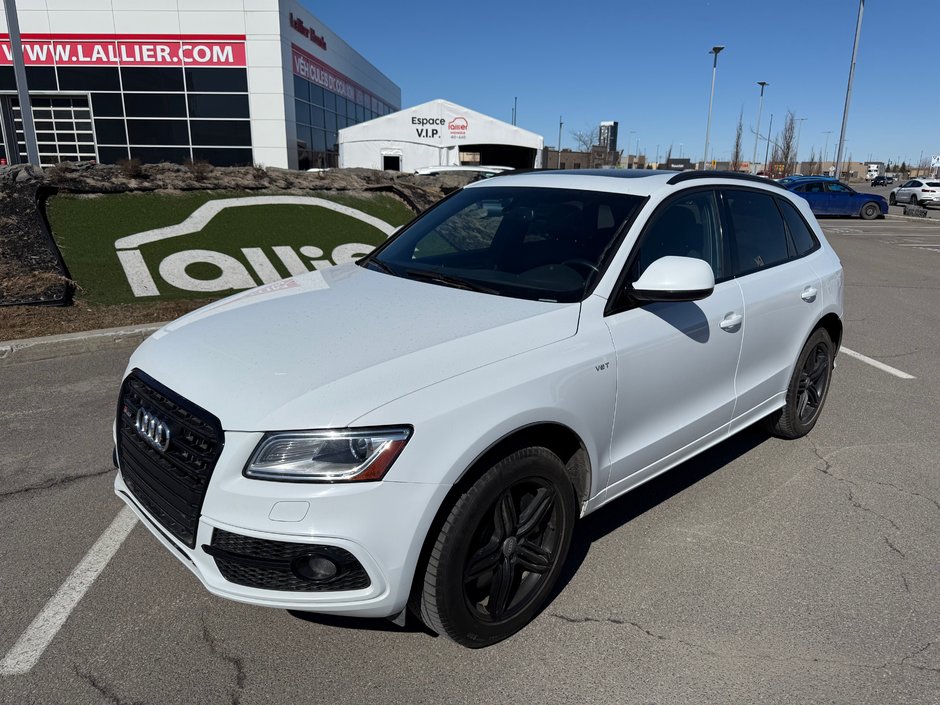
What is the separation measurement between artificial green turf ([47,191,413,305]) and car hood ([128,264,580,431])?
5668mm

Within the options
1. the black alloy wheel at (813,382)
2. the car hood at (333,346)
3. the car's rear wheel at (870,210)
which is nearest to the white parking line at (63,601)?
the car hood at (333,346)

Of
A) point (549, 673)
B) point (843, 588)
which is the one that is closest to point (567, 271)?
point (549, 673)

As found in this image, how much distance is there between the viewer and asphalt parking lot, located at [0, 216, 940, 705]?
2.45 metres

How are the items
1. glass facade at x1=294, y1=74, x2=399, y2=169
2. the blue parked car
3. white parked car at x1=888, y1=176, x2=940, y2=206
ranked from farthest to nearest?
white parked car at x1=888, y1=176, x2=940, y2=206
glass facade at x1=294, y1=74, x2=399, y2=169
the blue parked car

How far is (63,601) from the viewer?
2.87m

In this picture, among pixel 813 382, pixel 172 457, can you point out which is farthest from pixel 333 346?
pixel 813 382

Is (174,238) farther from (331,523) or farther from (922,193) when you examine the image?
(922,193)

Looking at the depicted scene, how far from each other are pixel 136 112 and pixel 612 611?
29257mm

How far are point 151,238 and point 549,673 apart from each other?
871cm

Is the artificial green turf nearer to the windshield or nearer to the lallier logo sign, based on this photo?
the lallier logo sign

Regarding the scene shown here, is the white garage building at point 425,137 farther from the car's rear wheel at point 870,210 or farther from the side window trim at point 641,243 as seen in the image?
the side window trim at point 641,243

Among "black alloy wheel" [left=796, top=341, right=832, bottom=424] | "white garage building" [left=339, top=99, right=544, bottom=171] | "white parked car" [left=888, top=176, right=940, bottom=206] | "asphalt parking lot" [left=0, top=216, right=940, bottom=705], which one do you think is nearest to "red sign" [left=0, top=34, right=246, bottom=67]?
"white garage building" [left=339, top=99, right=544, bottom=171]

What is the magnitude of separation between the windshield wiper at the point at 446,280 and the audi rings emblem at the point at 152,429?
1.41 meters

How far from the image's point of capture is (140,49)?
25.8 m
